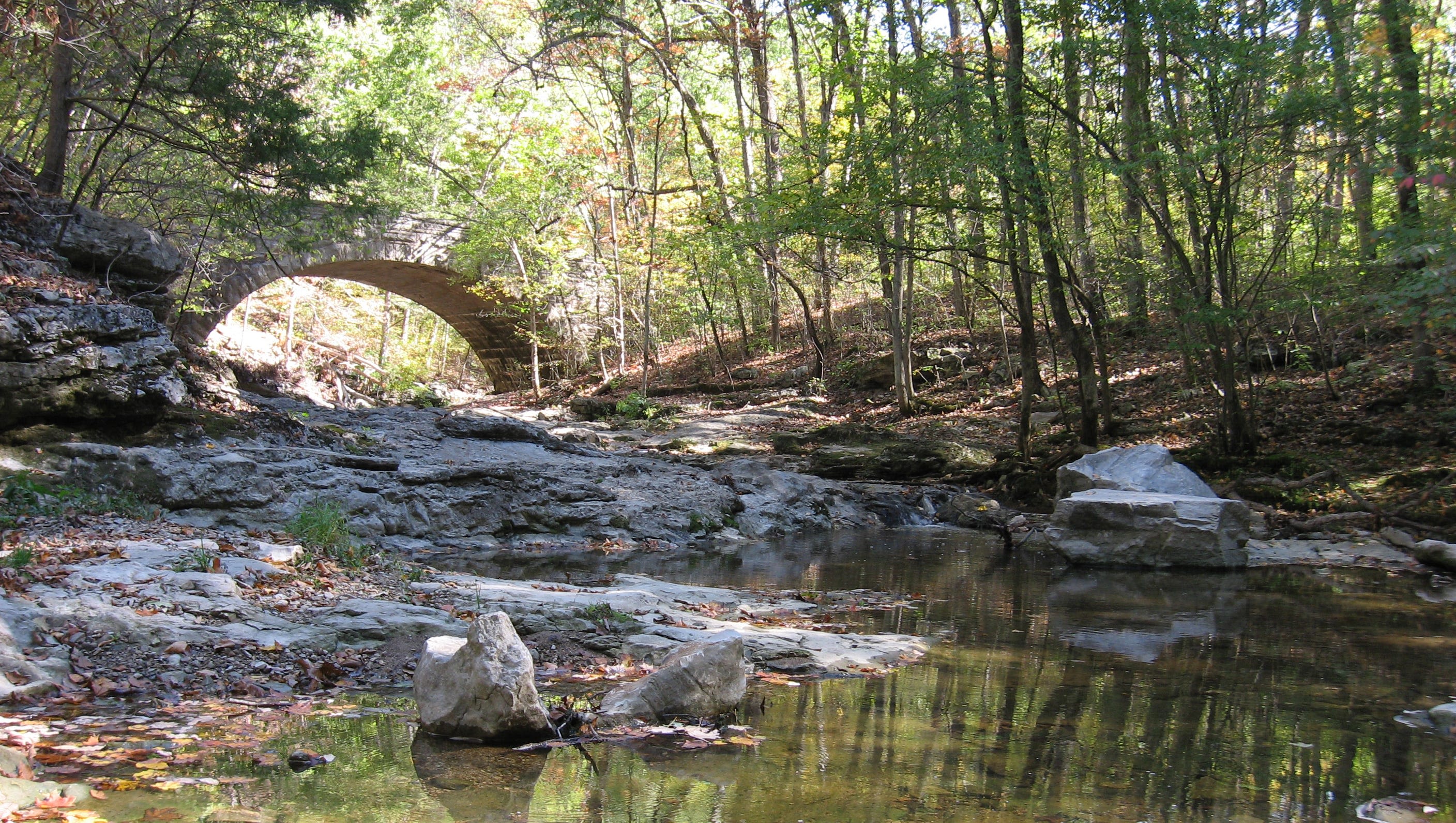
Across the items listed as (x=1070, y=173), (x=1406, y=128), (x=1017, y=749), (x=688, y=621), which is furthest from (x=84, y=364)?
(x=1406, y=128)

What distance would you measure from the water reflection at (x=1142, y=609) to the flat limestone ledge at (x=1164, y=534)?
0.18 metres

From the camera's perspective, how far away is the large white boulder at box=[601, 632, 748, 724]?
11.1 ft

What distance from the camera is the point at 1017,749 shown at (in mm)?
3201

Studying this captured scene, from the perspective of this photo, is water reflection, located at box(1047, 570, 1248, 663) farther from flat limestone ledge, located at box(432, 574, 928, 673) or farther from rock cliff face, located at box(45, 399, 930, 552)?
rock cliff face, located at box(45, 399, 930, 552)

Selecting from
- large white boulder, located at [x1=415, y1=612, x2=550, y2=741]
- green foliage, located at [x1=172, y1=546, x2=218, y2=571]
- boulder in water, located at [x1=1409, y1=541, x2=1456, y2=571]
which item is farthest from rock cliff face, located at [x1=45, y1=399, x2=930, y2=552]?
boulder in water, located at [x1=1409, y1=541, x2=1456, y2=571]

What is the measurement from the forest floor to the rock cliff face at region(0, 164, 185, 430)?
9.73m

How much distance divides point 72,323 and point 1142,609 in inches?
342

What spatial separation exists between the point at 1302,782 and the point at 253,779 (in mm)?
3238

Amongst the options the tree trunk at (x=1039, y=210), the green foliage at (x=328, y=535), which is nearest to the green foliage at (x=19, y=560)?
the green foliage at (x=328, y=535)

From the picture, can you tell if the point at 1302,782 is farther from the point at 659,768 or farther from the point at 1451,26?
the point at 1451,26

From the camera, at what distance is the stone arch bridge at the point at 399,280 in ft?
60.2

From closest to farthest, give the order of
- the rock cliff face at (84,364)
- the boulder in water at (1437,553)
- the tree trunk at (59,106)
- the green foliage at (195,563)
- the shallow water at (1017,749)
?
the shallow water at (1017,749) → the green foliage at (195,563) → the rock cliff face at (84,364) → the boulder in water at (1437,553) → the tree trunk at (59,106)

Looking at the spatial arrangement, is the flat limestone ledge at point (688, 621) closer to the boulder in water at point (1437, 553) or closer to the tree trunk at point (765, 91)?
the boulder in water at point (1437, 553)

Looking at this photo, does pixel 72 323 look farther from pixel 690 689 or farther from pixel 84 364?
pixel 690 689
